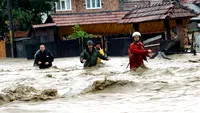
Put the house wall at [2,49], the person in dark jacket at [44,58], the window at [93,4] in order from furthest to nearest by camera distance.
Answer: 1. the window at [93,4]
2. the house wall at [2,49]
3. the person in dark jacket at [44,58]

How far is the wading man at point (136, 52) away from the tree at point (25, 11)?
25.4 meters

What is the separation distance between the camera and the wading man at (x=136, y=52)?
46.0ft

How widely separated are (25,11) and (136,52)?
27649mm

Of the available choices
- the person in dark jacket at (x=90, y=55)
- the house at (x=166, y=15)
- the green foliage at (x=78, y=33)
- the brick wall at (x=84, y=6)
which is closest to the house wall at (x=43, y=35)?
the green foliage at (x=78, y=33)

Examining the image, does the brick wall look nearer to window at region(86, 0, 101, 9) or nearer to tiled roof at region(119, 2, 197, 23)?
window at region(86, 0, 101, 9)

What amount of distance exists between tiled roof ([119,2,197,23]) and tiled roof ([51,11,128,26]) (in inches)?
383

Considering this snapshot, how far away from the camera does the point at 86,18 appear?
36875 millimetres

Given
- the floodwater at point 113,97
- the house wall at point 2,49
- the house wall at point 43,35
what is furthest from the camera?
the house wall at point 2,49

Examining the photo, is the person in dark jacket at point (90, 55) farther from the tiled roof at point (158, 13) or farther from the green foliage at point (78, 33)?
the green foliage at point (78, 33)

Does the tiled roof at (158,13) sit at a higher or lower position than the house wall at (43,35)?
higher

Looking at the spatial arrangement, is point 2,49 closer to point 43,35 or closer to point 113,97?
point 43,35

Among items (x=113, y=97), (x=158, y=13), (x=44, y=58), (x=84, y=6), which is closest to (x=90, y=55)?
(x=44, y=58)

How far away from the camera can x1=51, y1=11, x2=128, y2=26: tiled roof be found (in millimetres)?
36031

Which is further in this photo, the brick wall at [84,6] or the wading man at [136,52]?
the brick wall at [84,6]
